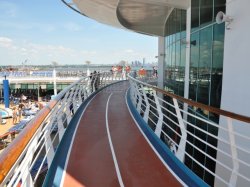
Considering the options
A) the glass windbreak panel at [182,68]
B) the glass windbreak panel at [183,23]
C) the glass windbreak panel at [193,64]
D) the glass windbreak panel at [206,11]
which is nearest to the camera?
the glass windbreak panel at [206,11]

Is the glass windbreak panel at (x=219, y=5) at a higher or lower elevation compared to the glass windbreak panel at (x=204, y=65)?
higher

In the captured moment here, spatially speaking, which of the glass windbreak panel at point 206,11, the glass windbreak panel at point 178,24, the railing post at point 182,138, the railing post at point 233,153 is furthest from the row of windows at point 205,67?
the railing post at point 233,153

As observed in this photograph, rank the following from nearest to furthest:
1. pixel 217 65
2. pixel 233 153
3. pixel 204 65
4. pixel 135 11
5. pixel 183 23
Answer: pixel 233 153 < pixel 217 65 < pixel 204 65 < pixel 183 23 < pixel 135 11

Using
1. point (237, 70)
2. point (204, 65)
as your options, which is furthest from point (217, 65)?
point (237, 70)

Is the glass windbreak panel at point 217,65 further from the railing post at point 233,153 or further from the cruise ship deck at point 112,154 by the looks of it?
the railing post at point 233,153

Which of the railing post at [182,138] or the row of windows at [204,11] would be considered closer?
the railing post at [182,138]

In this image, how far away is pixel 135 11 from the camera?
47.8 ft

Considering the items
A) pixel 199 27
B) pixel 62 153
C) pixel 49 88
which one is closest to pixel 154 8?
pixel 199 27

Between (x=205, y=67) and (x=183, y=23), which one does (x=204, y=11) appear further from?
(x=183, y=23)

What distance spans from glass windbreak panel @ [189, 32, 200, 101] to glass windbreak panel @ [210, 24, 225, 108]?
1543 millimetres

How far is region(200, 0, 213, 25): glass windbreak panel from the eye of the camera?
8188 millimetres

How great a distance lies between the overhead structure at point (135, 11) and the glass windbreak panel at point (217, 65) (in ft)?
10.4

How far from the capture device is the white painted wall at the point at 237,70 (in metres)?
5.34

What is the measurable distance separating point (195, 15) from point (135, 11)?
5678 millimetres
